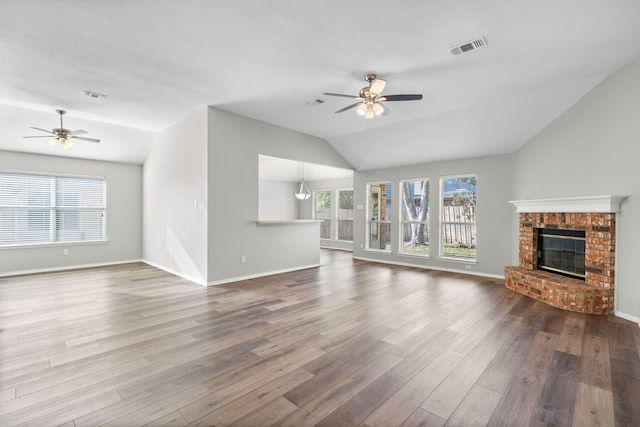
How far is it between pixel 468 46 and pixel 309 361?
11.3 feet

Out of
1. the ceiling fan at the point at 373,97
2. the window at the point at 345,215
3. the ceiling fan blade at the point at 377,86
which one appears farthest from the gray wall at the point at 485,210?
the ceiling fan blade at the point at 377,86

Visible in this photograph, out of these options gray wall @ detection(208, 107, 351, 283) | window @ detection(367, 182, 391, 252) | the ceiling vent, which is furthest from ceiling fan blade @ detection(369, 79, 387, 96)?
window @ detection(367, 182, 391, 252)

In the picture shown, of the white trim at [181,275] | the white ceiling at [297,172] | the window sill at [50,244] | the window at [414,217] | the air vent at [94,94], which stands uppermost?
the air vent at [94,94]

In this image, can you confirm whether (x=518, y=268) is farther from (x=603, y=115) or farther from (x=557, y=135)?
(x=603, y=115)

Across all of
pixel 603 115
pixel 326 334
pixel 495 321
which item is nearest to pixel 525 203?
pixel 603 115

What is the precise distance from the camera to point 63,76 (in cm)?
382

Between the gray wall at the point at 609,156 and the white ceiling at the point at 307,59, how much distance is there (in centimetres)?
24

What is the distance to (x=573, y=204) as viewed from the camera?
4.27 meters

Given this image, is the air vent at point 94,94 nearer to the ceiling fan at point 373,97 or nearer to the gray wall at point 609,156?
the ceiling fan at point 373,97

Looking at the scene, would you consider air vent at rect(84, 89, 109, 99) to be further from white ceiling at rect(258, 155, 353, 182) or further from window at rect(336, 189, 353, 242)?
window at rect(336, 189, 353, 242)

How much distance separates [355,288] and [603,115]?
4.19m

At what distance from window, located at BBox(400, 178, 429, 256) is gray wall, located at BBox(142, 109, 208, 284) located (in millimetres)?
4724

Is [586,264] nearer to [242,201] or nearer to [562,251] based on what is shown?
[562,251]

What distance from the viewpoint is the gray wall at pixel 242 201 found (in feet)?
16.7
